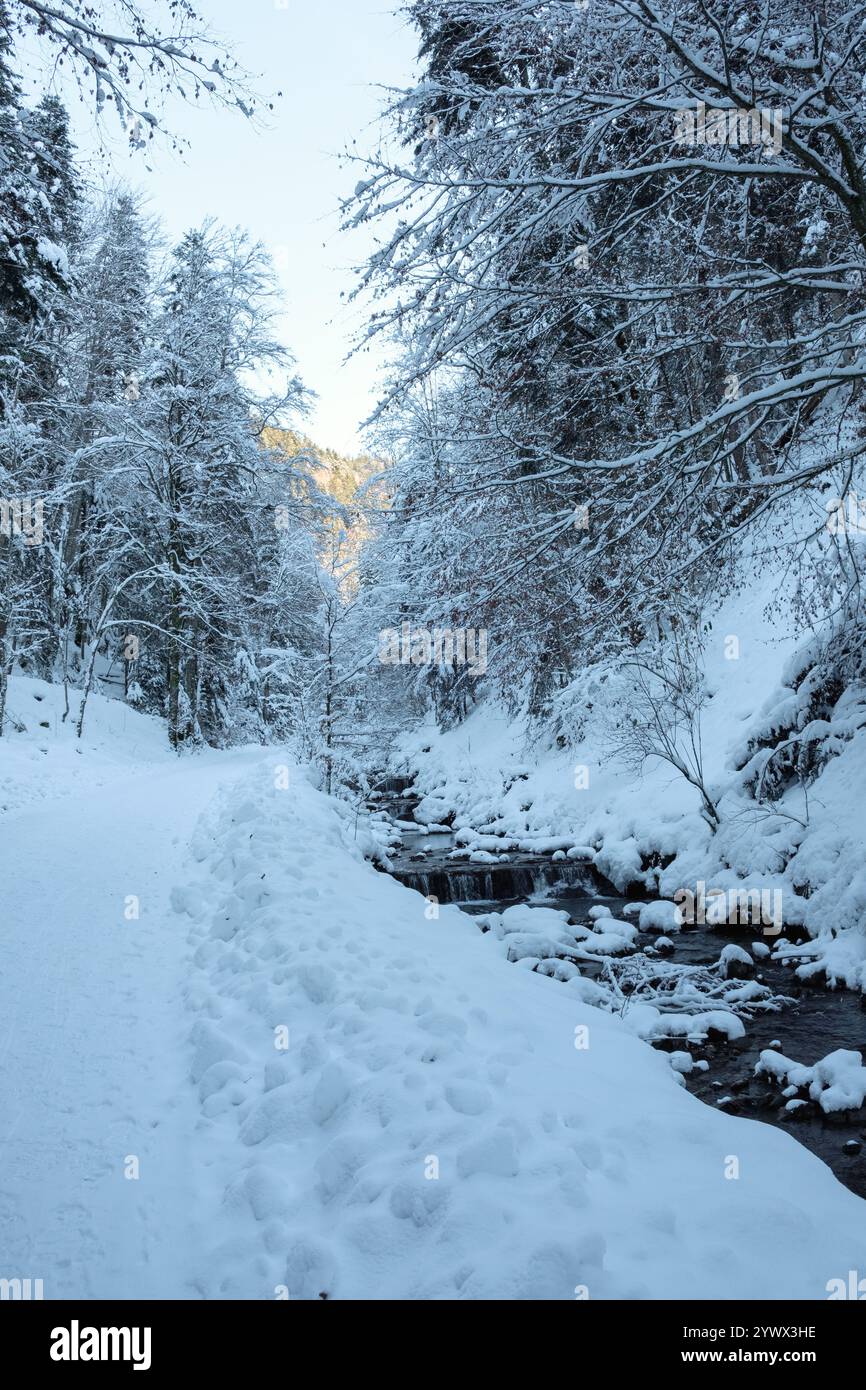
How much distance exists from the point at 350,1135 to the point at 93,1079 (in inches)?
60.7

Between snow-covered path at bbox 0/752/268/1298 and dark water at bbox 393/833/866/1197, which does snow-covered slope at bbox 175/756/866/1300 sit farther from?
dark water at bbox 393/833/866/1197

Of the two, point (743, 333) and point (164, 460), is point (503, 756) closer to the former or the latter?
point (164, 460)

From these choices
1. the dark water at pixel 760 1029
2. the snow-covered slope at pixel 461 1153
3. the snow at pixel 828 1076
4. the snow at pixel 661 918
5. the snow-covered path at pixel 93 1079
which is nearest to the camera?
the snow-covered slope at pixel 461 1153

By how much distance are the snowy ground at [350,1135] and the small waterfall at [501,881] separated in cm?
572

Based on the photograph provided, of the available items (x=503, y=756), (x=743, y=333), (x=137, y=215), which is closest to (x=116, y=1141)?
(x=743, y=333)

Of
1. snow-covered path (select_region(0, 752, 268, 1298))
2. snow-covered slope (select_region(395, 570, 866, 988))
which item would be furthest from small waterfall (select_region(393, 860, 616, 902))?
snow-covered path (select_region(0, 752, 268, 1298))

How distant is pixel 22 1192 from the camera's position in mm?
2891

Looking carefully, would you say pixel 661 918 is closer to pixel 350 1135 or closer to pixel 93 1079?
pixel 350 1135

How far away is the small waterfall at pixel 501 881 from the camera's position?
39.4 feet

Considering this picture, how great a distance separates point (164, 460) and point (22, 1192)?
2010 centimetres

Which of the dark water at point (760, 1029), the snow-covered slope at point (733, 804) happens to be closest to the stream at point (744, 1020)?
the dark water at point (760, 1029)

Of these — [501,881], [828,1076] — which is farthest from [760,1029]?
[501,881]

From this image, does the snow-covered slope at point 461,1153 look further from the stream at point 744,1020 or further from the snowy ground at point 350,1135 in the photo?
the stream at point 744,1020
